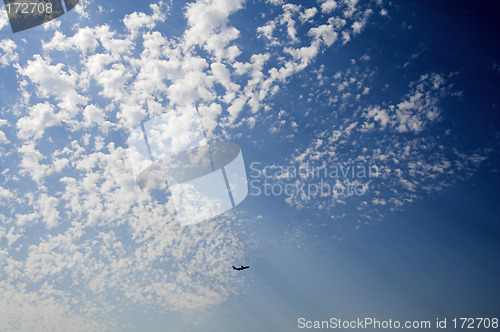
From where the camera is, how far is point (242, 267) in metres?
41.7

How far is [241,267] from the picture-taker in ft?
137

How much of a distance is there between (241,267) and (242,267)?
0.91 ft
